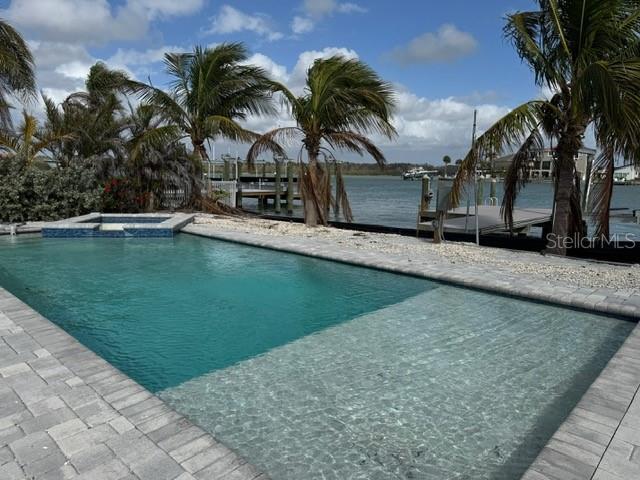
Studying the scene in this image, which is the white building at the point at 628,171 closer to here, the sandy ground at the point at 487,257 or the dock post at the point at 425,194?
the sandy ground at the point at 487,257

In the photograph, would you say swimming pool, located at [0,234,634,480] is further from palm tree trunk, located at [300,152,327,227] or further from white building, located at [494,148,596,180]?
palm tree trunk, located at [300,152,327,227]

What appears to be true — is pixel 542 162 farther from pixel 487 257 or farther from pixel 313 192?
pixel 313 192

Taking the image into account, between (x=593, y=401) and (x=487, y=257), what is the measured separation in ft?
18.7

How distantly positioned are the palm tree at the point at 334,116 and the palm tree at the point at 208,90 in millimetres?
2753

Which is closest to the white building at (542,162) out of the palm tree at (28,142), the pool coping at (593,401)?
the pool coping at (593,401)

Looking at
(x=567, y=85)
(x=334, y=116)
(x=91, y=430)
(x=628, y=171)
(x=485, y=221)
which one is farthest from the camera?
(x=628, y=171)

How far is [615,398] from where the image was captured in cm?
324

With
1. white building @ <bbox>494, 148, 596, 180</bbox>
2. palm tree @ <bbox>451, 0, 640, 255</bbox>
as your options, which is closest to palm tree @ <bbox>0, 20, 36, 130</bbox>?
palm tree @ <bbox>451, 0, 640, 255</bbox>

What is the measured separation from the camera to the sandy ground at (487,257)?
7.07 m

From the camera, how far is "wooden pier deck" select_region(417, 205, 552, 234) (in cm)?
1271

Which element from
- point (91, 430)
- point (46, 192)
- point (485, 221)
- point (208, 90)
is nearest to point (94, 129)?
point (46, 192)

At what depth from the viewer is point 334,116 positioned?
40.0ft

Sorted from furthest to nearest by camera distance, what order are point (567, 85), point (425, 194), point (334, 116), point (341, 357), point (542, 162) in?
point (425, 194)
point (334, 116)
point (542, 162)
point (567, 85)
point (341, 357)

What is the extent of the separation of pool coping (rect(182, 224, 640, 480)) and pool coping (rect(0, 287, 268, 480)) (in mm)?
1644
